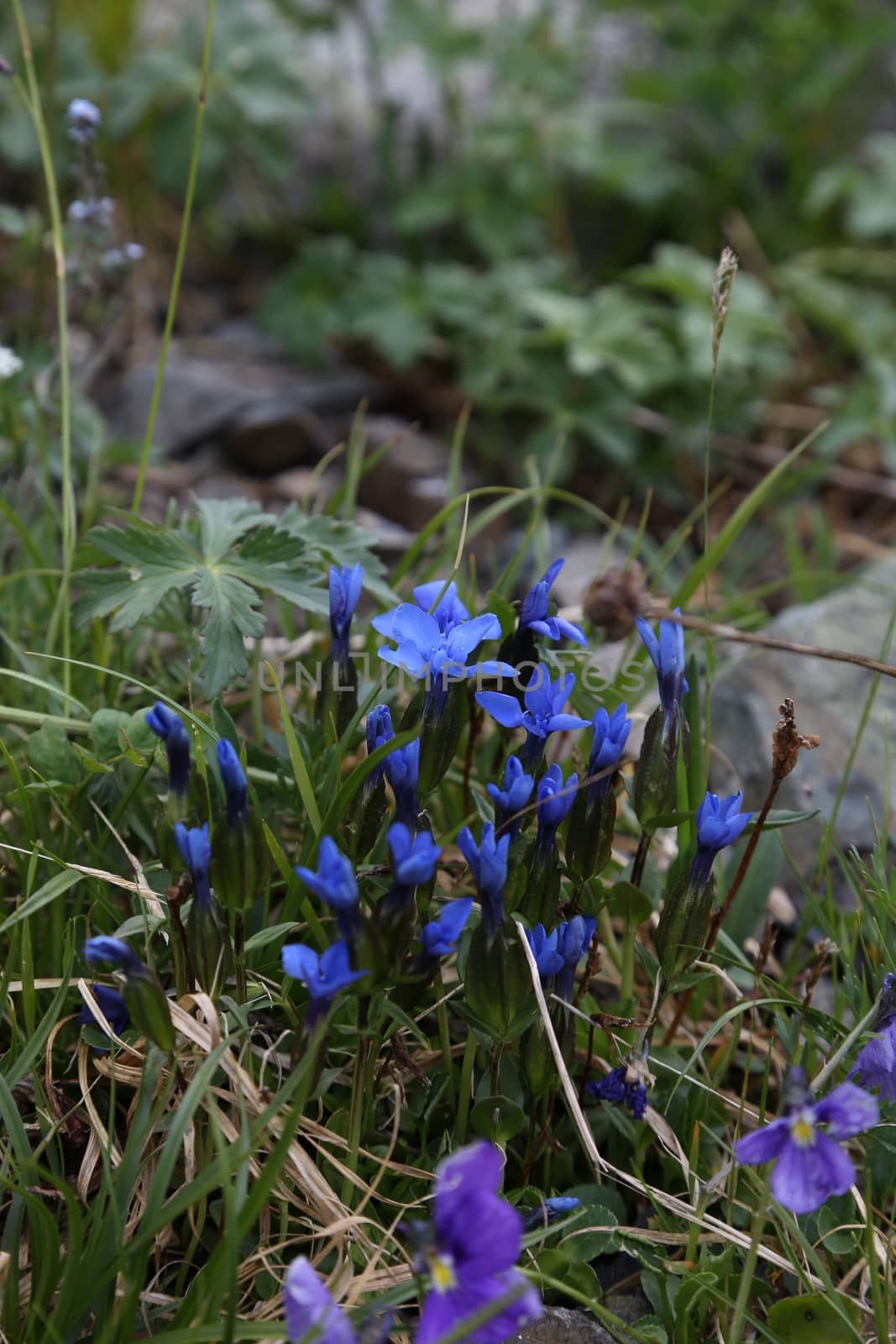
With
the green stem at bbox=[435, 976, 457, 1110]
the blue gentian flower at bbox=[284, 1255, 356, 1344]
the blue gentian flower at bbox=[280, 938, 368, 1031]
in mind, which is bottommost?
the green stem at bbox=[435, 976, 457, 1110]

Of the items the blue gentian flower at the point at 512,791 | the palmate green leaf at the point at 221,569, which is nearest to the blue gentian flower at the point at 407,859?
the blue gentian flower at the point at 512,791

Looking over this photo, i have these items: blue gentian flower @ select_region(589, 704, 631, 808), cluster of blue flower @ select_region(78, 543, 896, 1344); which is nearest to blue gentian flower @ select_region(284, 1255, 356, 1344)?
cluster of blue flower @ select_region(78, 543, 896, 1344)

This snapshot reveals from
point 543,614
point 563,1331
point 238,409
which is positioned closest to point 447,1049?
point 563,1331

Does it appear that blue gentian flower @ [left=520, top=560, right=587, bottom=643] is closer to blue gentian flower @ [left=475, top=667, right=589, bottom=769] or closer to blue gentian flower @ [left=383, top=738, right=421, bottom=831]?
blue gentian flower @ [left=475, top=667, right=589, bottom=769]

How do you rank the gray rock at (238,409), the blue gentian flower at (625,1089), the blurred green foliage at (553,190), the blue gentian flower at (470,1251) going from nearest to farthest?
1. the blue gentian flower at (470,1251)
2. the blue gentian flower at (625,1089)
3. the gray rock at (238,409)
4. the blurred green foliage at (553,190)

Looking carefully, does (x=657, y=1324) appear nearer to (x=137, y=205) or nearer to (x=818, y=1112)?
(x=818, y=1112)

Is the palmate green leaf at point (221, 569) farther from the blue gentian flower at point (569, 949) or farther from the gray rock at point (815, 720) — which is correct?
the gray rock at point (815, 720)

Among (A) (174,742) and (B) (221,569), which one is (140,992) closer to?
(A) (174,742)
